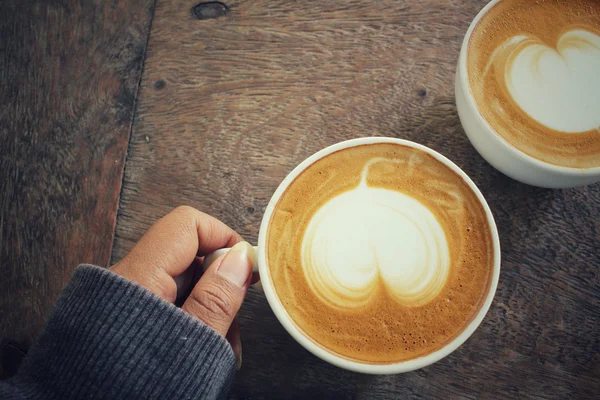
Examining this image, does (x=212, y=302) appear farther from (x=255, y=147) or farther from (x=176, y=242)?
(x=255, y=147)

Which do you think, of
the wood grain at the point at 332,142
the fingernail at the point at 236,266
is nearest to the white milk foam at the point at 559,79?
the wood grain at the point at 332,142

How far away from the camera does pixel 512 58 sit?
0.72 m

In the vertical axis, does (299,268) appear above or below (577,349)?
above

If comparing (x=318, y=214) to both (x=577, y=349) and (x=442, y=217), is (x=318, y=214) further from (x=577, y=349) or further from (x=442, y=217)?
(x=577, y=349)

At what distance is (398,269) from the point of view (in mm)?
627

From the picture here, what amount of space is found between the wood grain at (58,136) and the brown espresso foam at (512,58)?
1.97ft

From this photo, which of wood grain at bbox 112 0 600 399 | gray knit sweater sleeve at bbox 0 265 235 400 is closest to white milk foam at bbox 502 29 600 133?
wood grain at bbox 112 0 600 399

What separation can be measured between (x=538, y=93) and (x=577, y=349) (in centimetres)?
41

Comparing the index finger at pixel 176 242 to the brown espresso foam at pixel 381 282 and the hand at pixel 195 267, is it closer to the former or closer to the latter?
the hand at pixel 195 267

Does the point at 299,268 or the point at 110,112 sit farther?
the point at 110,112

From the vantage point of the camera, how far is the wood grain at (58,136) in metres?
0.84

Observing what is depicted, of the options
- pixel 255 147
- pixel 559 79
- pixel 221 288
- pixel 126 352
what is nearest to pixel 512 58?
pixel 559 79

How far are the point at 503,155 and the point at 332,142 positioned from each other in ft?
0.91

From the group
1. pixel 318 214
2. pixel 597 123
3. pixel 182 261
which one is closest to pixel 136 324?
pixel 182 261
